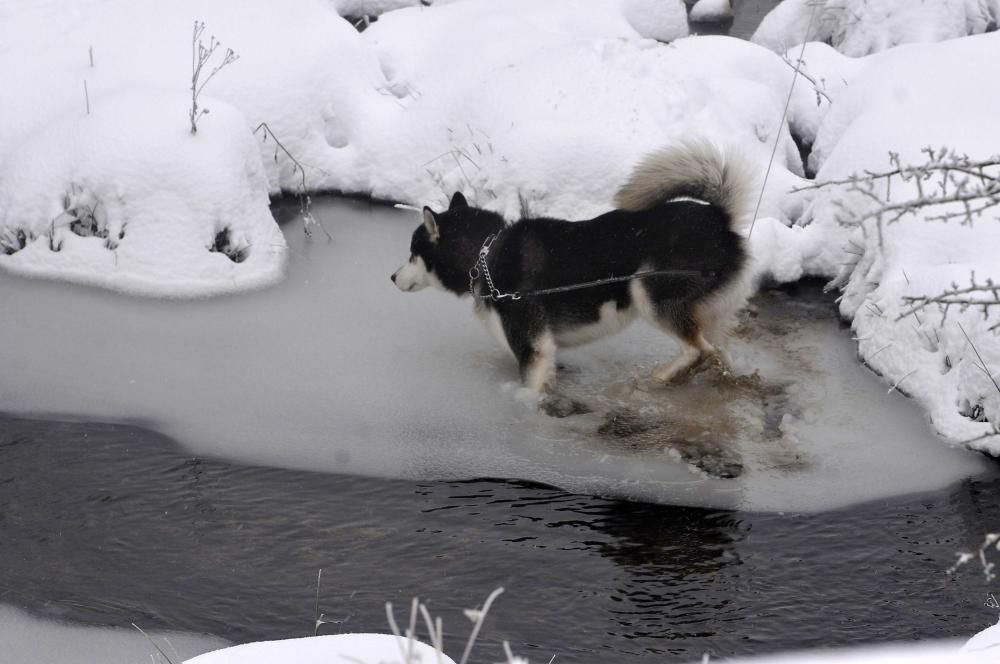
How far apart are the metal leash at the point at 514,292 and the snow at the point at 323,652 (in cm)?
324

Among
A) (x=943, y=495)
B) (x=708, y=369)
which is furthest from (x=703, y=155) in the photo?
(x=943, y=495)

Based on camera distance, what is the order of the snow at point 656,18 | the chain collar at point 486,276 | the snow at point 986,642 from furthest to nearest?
the snow at point 656,18 < the chain collar at point 486,276 < the snow at point 986,642

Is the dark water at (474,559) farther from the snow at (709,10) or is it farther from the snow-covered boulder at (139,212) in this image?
the snow at (709,10)

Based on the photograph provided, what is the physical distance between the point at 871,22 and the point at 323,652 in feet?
30.7

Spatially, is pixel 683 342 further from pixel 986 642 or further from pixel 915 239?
pixel 986 642

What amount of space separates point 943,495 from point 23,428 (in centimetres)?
441

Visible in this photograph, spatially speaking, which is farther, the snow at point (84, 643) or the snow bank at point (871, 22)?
the snow bank at point (871, 22)

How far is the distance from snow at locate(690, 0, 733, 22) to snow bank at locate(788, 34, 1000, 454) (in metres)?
3.39

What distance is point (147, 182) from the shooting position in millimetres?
7156

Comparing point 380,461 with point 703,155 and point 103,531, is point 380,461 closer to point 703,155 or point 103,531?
point 103,531

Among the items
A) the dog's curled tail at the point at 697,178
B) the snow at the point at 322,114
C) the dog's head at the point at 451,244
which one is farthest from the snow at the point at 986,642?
the snow at the point at 322,114

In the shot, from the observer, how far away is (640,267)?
5.84 m

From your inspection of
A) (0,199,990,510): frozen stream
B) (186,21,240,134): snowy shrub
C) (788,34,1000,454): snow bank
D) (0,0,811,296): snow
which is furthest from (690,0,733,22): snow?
(0,199,990,510): frozen stream

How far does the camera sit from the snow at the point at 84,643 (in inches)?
159
